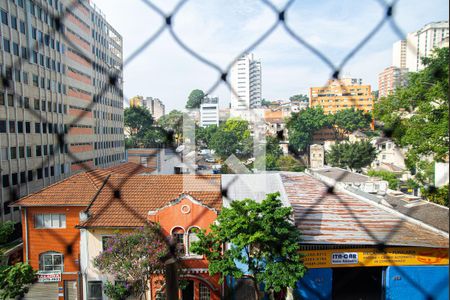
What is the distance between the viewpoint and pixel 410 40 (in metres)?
0.73

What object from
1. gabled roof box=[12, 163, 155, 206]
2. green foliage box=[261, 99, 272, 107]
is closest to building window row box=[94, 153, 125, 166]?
gabled roof box=[12, 163, 155, 206]

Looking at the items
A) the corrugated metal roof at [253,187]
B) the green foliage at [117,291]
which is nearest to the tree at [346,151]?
the corrugated metal roof at [253,187]

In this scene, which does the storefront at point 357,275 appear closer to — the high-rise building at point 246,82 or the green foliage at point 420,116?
the green foliage at point 420,116

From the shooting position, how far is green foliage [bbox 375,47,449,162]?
1.21m

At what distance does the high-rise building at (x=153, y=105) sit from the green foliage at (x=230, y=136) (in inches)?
7.8

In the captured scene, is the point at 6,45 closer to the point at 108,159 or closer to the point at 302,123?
the point at 108,159

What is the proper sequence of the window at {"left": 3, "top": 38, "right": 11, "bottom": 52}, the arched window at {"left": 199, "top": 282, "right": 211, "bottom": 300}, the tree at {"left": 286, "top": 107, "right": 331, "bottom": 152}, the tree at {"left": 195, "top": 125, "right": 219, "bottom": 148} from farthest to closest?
the window at {"left": 3, "top": 38, "right": 11, "bottom": 52}, the arched window at {"left": 199, "top": 282, "right": 211, "bottom": 300}, the tree at {"left": 195, "top": 125, "right": 219, "bottom": 148}, the tree at {"left": 286, "top": 107, "right": 331, "bottom": 152}

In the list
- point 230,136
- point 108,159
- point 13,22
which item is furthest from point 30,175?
point 230,136

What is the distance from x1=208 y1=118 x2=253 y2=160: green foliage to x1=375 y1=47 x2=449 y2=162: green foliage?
17.7 inches

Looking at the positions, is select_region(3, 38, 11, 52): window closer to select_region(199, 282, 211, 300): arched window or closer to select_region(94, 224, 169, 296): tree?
select_region(94, 224, 169, 296): tree

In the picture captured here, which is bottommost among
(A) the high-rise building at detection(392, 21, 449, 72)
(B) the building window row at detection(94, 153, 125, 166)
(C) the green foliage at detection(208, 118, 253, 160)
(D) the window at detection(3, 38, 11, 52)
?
(B) the building window row at detection(94, 153, 125, 166)

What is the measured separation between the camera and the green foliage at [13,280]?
2438 millimetres

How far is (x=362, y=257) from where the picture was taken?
2.18 metres

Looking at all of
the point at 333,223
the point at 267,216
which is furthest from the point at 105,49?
the point at 333,223
